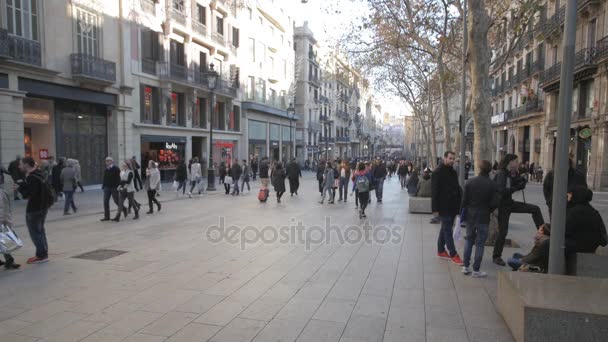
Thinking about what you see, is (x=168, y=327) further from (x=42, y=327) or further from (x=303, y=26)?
(x=303, y=26)

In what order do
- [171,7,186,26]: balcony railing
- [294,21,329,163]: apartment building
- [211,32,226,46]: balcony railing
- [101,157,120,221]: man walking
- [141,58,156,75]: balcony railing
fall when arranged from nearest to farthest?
1. [101,157,120,221]: man walking
2. [141,58,156,75]: balcony railing
3. [171,7,186,26]: balcony railing
4. [211,32,226,46]: balcony railing
5. [294,21,329,163]: apartment building

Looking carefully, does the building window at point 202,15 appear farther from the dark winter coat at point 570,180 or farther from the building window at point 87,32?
the dark winter coat at point 570,180

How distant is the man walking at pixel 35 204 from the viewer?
6.44 m

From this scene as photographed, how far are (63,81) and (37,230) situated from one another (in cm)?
1343

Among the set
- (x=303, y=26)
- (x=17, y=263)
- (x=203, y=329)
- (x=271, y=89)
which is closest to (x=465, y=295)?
(x=203, y=329)

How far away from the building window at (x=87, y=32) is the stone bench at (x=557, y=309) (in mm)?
20099

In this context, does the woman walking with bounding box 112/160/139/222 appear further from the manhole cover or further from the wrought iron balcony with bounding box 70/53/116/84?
the wrought iron balcony with bounding box 70/53/116/84

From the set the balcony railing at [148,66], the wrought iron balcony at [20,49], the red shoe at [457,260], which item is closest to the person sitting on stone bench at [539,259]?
the red shoe at [457,260]

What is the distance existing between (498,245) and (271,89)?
35947 mm

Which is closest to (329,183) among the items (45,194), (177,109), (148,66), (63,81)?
(45,194)

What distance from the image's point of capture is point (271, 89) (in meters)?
40.6

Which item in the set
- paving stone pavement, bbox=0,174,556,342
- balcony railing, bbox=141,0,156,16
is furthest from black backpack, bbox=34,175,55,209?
balcony railing, bbox=141,0,156,16

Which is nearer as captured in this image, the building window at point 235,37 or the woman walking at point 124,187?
the woman walking at point 124,187

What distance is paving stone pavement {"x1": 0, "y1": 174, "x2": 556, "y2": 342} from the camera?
13.1 ft
